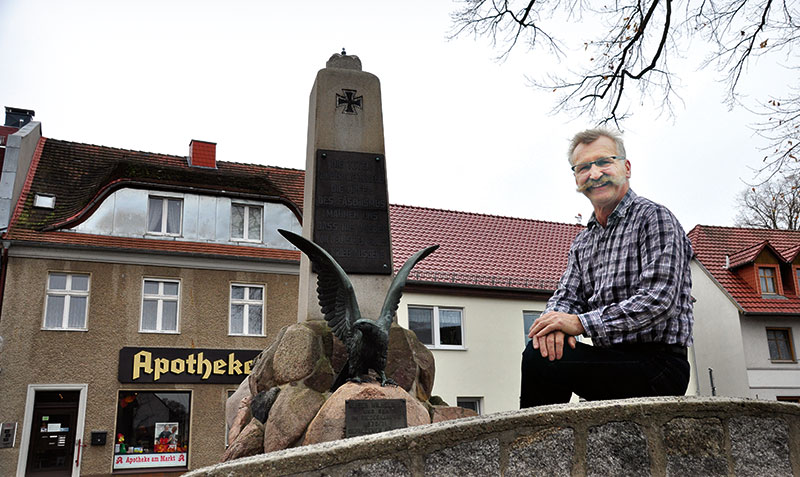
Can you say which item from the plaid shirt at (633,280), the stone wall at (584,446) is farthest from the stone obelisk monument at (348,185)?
the stone wall at (584,446)

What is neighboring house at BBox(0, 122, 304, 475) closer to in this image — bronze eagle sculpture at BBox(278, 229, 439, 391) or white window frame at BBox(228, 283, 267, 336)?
white window frame at BBox(228, 283, 267, 336)

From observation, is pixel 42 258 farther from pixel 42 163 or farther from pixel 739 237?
pixel 739 237

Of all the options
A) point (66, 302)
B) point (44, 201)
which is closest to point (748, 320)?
point (66, 302)

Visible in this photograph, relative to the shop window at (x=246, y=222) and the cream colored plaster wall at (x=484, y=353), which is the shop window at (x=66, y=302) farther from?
the cream colored plaster wall at (x=484, y=353)

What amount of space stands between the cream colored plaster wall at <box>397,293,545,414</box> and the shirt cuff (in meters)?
16.9

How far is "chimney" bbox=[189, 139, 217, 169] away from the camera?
22.2m

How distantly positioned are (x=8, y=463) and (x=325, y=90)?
13591 mm

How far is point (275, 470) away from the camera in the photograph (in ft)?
6.63

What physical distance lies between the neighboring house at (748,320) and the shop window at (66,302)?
18892 millimetres

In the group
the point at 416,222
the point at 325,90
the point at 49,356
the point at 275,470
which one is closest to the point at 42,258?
the point at 49,356

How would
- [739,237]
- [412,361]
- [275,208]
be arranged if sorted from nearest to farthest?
[412,361] → [275,208] → [739,237]

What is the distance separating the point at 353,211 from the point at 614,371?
417 cm

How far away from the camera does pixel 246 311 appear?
18.7 metres

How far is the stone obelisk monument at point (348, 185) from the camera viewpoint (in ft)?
20.4
